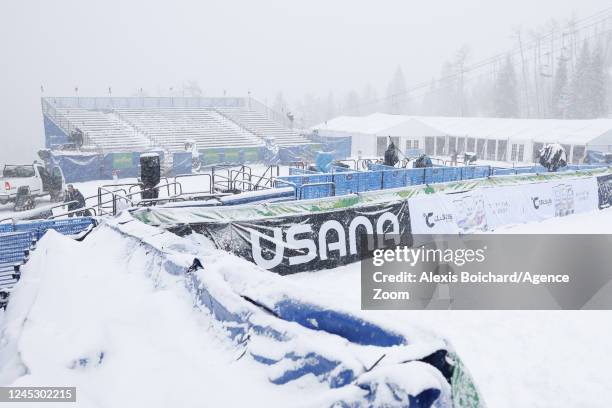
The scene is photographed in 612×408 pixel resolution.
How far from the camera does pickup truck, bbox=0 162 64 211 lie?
18.3 meters

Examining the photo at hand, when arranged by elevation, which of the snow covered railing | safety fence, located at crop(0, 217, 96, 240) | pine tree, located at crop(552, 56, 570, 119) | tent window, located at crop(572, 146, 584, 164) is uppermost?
pine tree, located at crop(552, 56, 570, 119)

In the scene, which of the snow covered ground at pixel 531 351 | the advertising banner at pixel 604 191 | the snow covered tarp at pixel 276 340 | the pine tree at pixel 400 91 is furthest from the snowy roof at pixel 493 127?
the pine tree at pixel 400 91

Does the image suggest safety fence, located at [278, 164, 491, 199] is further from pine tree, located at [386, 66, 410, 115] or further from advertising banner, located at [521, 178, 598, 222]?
pine tree, located at [386, 66, 410, 115]

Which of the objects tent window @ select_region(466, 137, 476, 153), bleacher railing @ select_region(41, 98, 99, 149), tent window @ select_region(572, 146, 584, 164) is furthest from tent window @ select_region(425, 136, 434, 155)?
bleacher railing @ select_region(41, 98, 99, 149)

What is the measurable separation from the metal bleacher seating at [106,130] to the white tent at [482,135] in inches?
678

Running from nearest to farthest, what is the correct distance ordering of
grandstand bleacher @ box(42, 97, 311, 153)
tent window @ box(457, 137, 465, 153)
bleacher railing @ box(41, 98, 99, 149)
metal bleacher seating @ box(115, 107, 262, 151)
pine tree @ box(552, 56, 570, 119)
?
bleacher railing @ box(41, 98, 99, 149) < grandstand bleacher @ box(42, 97, 311, 153) < metal bleacher seating @ box(115, 107, 262, 151) < tent window @ box(457, 137, 465, 153) < pine tree @ box(552, 56, 570, 119)

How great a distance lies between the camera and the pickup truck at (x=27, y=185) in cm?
1828

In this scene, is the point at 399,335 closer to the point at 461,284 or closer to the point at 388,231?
the point at 461,284

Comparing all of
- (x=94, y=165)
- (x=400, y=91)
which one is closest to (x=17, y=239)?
(x=94, y=165)

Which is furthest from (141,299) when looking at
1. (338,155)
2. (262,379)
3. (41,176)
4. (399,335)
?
(338,155)

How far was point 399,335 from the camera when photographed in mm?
3117

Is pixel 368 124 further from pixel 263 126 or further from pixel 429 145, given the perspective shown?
pixel 263 126

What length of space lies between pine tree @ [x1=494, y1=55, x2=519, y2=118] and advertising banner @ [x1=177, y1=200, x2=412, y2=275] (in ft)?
229

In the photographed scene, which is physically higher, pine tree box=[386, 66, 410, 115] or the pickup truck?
pine tree box=[386, 66, 410, 115]
